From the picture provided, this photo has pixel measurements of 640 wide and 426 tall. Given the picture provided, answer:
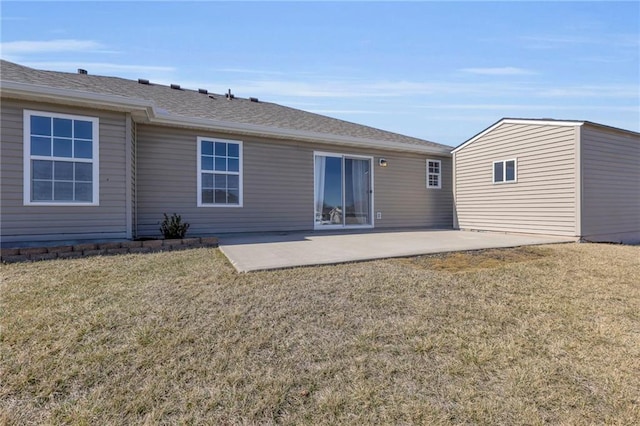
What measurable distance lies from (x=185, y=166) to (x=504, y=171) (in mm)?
8230

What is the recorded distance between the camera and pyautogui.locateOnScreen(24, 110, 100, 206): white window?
5246 mm

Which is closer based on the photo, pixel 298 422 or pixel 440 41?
pixel 298 422

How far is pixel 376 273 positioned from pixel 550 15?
292 inches

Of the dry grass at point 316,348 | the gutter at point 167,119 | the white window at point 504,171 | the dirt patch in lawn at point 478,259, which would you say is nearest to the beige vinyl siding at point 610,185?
the white window at point 504,171

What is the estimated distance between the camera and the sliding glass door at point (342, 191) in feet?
29.0

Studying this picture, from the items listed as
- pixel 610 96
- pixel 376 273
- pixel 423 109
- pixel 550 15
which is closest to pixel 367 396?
pixel 376 273

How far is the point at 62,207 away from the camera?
5.49m

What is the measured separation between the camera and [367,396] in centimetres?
169

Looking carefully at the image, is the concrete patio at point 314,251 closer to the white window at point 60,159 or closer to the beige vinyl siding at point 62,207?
the beige vinyl siding at point 62,207

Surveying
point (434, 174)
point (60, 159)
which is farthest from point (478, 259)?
point (60, 159)

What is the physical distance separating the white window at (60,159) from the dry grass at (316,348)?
7.21ft

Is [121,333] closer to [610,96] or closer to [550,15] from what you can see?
[550,15]

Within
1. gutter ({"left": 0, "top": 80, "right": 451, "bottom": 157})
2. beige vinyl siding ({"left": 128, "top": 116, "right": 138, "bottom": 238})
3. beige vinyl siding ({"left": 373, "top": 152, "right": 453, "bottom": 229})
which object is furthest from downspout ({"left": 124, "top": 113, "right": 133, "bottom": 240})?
beige vinyl siding ({"left": 373, "top": 152, "right": 453, "bottom": 229})

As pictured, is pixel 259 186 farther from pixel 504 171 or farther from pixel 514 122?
pixel 514 122
